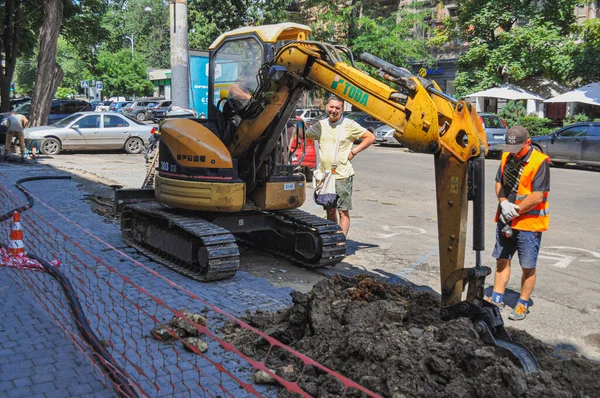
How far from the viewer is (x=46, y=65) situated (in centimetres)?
2388

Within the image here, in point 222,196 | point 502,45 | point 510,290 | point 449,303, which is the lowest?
point 510,290

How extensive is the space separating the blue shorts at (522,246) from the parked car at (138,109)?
4148 centimetres

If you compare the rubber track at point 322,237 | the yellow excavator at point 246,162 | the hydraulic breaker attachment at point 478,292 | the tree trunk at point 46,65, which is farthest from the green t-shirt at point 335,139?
the tree trunk at point 46,65

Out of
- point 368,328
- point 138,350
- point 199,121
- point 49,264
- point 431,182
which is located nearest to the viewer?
point 368,328

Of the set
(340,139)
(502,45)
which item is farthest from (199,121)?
(502,45)

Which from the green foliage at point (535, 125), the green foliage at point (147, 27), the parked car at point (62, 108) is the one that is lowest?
the green foliage at point (535, 125)

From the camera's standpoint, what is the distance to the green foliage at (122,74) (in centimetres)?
6181

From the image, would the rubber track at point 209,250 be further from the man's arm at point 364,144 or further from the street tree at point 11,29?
the street tree at point 11,29

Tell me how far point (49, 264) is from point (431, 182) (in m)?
11.5

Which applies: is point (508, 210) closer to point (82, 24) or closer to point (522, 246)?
point (522, 246)

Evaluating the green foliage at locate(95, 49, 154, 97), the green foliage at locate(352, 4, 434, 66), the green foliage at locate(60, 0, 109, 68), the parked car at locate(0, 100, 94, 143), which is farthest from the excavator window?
the green foliage at locate(95, 49, 154, 97)

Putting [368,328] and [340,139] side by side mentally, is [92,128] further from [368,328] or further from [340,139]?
[368,328]

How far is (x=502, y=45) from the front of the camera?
3162 centimetres

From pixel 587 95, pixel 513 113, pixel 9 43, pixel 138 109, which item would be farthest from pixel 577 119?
pixel 138 109
